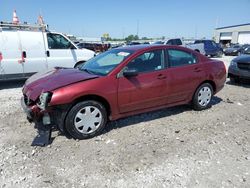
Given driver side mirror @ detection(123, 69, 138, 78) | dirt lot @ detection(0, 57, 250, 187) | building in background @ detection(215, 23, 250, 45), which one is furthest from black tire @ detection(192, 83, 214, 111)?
building in background @ detection(215, 23, 250, 45)

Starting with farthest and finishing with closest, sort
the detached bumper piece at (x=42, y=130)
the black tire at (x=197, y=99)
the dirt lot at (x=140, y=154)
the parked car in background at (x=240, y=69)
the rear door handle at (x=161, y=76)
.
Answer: the parked car in background at (x=240, y=69), the black tire at (x=197, y=99), the rear door handle at (x=161, y=76), the detached bumper piece at (x=42, y=130), the dirt lot at (x=140, y=154)

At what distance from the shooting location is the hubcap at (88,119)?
155 inches

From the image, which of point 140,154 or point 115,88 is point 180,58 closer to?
point 115,88

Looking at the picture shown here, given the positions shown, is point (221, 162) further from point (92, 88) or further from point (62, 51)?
point (62, 51)

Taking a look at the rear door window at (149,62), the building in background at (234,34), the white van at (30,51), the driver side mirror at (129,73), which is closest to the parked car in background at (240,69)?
the rear door window at (149,62)

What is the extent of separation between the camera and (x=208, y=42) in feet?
76.0

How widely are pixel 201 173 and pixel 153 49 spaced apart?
8.48 feet

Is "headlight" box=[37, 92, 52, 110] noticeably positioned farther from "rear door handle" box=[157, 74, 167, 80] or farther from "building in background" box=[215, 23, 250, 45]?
"building in background" box=[215, 23, 250, 45]

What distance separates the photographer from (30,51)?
7.89m

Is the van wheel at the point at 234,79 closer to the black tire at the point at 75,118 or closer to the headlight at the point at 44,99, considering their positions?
the black tire at the point at 75,118

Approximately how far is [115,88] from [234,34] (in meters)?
63.6

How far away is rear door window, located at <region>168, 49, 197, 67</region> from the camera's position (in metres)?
4.90

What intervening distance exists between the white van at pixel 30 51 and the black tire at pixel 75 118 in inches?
193

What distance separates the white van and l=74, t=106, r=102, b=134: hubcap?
4.90 metres
